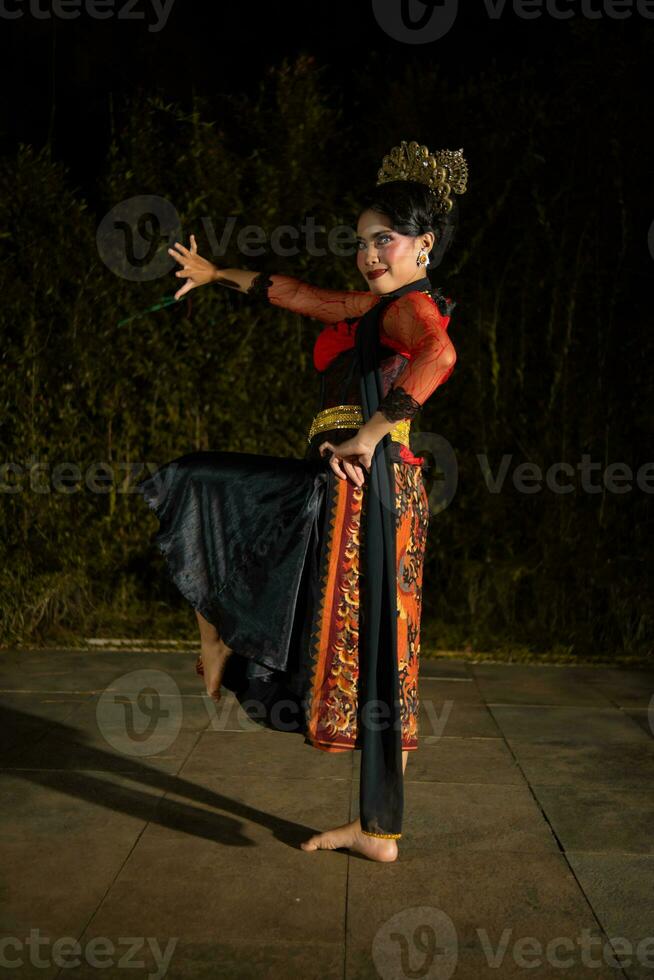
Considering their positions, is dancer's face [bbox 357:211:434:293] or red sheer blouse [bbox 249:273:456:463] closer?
red sheer blouse [bbox 249:273:456:463]

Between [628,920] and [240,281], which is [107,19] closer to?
[240,281]

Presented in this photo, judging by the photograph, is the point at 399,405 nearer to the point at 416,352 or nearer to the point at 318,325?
the point at 416,352

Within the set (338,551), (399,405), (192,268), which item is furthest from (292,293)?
(338,551)

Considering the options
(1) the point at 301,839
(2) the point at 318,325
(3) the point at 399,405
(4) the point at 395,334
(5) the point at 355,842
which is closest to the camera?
(3) the point at 399,405

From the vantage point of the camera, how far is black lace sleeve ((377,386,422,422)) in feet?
7.57

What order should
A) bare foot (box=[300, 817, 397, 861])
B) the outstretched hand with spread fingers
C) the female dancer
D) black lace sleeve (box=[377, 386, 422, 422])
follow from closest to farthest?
black lace sleeve (box=[377, 386, 422, 422])
the female dancer
bare foot (box=[300, 817, 397, 861])
the outstretched hand with spread fingers

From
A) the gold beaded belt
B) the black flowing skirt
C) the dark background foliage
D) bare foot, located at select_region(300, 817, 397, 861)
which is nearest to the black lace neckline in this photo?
the gold beaded belt

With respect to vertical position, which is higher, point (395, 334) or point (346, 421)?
point (395, 334)

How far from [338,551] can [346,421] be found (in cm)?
30

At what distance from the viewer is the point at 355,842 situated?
2568 mm

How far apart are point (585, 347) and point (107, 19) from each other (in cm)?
277

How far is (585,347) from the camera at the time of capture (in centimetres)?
515

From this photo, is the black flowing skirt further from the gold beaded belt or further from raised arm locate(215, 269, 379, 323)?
raised arm locate(215, 269, 379, 323)

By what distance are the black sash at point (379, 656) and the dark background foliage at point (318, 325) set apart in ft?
8.37
